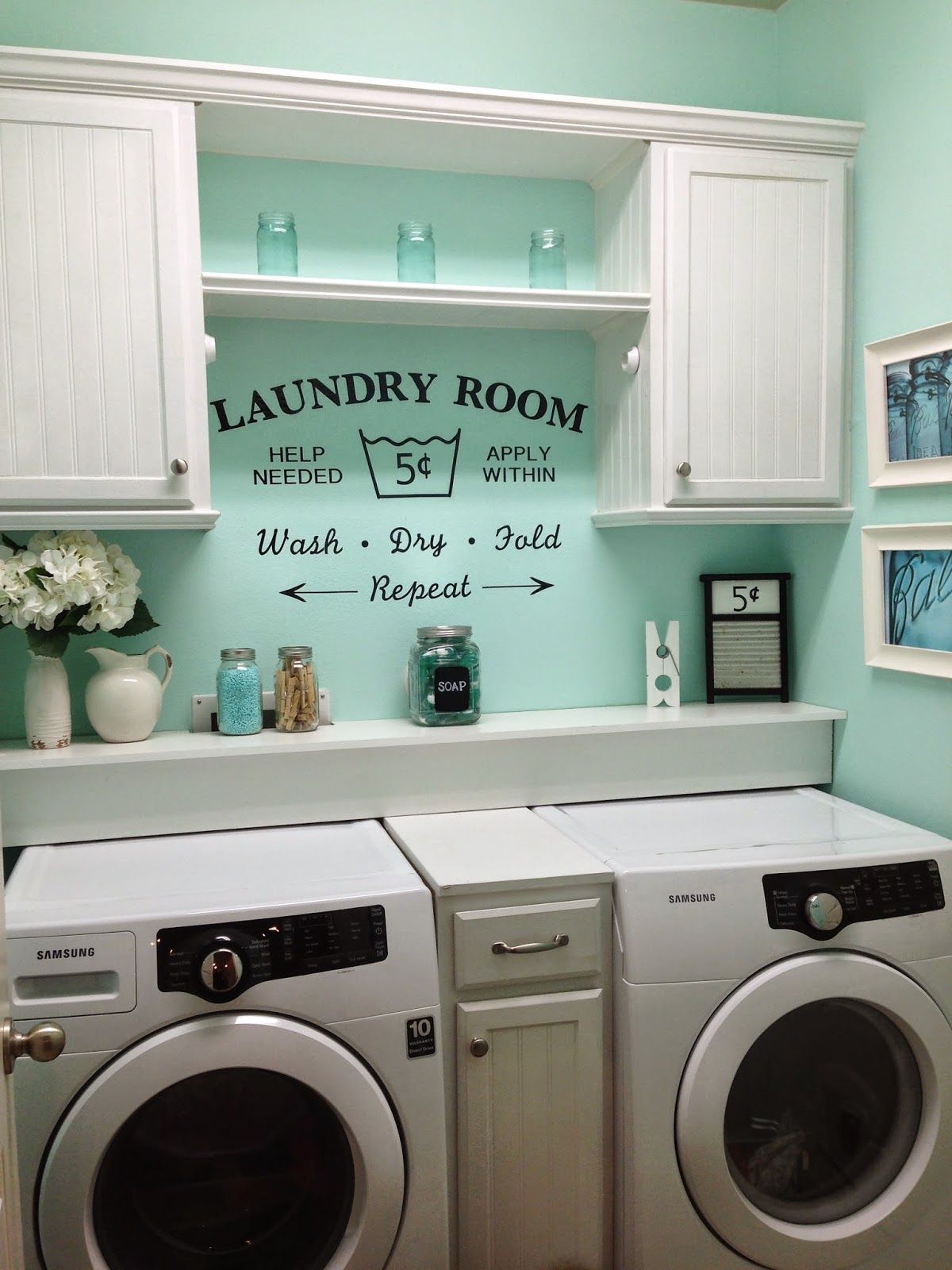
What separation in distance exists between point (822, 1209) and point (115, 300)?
Answer: 2099 mm

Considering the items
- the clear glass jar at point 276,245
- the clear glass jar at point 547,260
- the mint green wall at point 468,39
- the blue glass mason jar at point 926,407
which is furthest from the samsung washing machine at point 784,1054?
the mint green wall at point 468,39

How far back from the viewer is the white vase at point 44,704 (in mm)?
2090

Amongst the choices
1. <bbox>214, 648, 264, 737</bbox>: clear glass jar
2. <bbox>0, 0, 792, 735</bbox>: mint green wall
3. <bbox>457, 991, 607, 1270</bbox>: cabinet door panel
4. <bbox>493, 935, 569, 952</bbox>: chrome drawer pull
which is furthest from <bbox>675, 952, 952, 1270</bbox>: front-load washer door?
<bbox>214, 648, 264, 737</bbox>: clear glass jar

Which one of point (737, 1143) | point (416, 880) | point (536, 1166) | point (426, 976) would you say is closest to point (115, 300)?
point (416, 880)

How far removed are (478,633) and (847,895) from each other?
1.02m

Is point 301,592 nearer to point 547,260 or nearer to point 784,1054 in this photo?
point 547,260

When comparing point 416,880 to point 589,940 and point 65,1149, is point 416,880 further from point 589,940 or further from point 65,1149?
point 65,1149

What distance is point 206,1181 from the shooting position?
1.70 meters

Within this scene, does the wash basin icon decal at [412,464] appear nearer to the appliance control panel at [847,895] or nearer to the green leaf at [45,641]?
the green leaf at [45,641]

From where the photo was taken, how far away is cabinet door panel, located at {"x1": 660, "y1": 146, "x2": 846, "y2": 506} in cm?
224

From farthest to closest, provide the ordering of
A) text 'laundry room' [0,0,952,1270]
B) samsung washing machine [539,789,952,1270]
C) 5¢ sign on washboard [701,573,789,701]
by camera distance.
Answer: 5¢ sign on washboard [701,573,789,701], samsung washing machine [539,789,952,1270], text 'laundry room' [0,0,952,1270]

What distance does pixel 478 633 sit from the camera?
8.25 ft

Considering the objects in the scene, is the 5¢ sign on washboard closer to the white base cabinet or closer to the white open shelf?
the white open shelf

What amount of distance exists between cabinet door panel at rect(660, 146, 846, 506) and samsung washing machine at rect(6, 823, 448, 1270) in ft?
3.76
